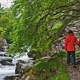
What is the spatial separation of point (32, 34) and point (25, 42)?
658mm

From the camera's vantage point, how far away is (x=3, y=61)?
17.9 m

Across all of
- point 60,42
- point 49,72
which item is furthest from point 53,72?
point 60,42

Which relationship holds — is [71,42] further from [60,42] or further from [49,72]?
[60,42]

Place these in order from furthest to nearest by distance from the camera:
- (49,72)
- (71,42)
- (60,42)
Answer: (60,42) → (71,42) → (49,72)

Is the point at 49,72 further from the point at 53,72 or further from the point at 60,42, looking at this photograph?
the point at 60,42

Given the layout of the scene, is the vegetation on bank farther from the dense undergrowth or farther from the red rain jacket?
the red rain jacket

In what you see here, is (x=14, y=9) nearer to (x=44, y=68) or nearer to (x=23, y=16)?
(x=23, y=16)

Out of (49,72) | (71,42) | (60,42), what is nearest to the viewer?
(49,72)

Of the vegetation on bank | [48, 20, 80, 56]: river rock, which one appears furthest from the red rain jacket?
[48, 20, 80, 56]: river rock

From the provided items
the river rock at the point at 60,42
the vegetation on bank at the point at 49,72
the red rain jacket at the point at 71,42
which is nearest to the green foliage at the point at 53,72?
the vegetation on bank at the point at 49,72

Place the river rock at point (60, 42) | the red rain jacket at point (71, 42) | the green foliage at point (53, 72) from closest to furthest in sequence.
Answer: the green foliage at point (53, 72), the red rain jacket at point (71, 42), the river rock at point (60, 42)

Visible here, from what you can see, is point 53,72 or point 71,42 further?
point 71,42

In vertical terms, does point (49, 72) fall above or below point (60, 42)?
below

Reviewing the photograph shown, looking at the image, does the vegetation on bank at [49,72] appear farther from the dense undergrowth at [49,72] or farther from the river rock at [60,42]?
the river rock at [60,42]
